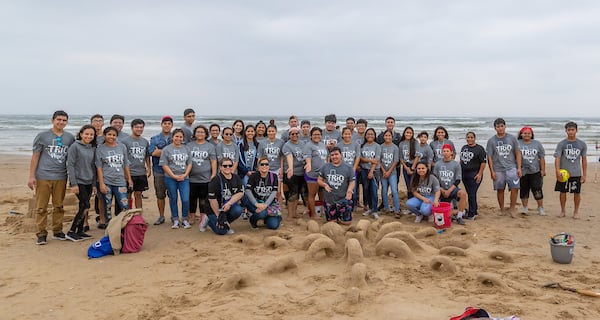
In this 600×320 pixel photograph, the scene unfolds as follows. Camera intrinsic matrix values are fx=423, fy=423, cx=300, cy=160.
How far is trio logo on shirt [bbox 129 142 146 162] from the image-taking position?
20.6 feet

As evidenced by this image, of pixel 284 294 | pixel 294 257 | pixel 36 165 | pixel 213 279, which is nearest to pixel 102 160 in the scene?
pixel 36 165

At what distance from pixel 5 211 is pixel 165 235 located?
3.68 meters

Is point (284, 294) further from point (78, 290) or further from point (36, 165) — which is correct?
point (36, 165)

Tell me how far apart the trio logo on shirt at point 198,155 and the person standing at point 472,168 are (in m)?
4.18

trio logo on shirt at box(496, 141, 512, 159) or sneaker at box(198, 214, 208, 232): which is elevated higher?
trio logo on shirt at box(496, 141, 512, 159)

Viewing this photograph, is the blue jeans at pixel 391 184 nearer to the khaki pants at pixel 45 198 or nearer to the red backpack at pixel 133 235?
the red backpack at pixel 133 235

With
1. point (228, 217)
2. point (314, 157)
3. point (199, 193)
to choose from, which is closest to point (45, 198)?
point (199, 193)

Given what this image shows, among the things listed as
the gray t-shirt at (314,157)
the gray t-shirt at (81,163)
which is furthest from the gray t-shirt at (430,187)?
the gray t-shirt at (81,163)

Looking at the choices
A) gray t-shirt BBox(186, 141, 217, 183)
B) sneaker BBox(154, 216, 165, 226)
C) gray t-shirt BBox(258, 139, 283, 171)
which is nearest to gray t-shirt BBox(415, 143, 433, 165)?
gray t-shirt BBox(258, 139, 283, 171)

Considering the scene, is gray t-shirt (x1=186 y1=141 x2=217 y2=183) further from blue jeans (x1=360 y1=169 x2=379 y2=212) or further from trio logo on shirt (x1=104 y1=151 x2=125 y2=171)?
blue jeans (x1=360 y1=169 x2=379 y2=212)

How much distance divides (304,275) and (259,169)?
2.19 metres

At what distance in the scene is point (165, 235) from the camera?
19.4ft

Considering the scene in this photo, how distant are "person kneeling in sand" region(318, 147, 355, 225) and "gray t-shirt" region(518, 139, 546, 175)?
2.94 meters

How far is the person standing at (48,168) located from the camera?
17.5 feet
